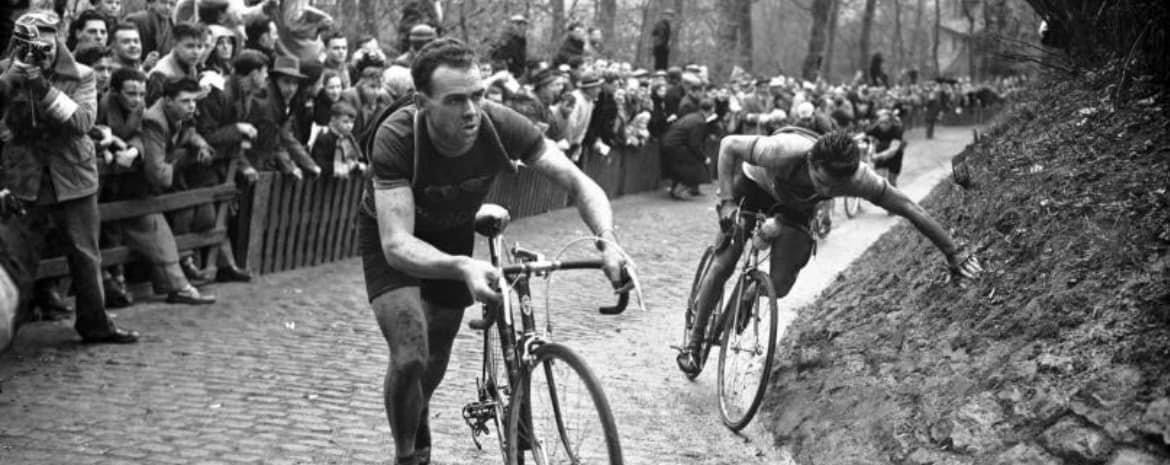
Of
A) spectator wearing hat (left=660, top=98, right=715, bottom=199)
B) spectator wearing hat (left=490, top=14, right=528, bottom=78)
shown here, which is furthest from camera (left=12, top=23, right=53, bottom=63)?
spectator wearing hat (left=660, top=98, right=715, bottom=199)

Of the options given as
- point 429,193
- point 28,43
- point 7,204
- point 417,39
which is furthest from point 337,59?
point 429,193

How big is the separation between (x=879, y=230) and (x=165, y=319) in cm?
1035

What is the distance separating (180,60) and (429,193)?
6.10 metres

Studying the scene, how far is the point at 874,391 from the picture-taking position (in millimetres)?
6738

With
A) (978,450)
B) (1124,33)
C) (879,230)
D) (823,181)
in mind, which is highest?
(1124,33)

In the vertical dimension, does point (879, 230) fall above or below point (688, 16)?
below

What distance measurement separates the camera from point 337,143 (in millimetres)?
12789

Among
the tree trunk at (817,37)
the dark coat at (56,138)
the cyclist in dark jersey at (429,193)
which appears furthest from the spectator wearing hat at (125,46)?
the tree trunk at (817,37)

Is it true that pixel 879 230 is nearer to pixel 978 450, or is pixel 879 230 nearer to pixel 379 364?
pixel 379 364

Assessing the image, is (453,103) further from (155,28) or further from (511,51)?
(511,51)

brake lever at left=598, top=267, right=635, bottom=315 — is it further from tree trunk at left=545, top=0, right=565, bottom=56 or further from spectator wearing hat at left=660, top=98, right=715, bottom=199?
tree trunk at left=545, top=0, right=565, bottom=56

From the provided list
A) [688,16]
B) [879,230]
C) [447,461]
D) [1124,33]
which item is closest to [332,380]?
[447,461]

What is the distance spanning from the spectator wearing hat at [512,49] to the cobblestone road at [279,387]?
6.95 m

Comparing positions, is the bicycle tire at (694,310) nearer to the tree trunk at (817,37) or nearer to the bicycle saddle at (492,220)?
the bicycle saddle at (492,220)
